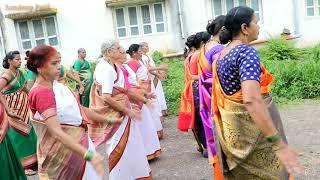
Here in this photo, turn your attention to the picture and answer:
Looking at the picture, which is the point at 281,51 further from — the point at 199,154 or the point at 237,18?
the point at 237,18

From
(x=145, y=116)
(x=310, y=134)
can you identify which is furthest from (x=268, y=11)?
(x=145, y=116)

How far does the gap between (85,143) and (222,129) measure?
1031 millimetres

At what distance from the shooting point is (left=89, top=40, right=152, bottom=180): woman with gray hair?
4.20 m

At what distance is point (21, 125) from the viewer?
5609mm

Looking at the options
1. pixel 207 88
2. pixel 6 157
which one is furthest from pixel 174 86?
pixel 6 157

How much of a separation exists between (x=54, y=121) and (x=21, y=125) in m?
3.06

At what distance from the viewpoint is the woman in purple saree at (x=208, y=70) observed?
4.20 m

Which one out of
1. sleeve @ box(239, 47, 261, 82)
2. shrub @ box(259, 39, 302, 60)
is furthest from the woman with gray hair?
shrub @ box(259, 39, 302, 60)

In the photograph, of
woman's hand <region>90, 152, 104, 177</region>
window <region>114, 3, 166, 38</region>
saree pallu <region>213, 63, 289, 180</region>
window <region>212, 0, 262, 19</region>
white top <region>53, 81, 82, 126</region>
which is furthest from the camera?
window <region>114, 3, 166, 38</region>

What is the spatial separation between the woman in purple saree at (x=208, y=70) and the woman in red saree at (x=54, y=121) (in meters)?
1.52

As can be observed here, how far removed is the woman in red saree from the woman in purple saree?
1520mm

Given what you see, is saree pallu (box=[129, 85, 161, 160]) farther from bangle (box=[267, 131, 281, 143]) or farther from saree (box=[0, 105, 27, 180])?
bangle (box=[267, 131, 281, 143])

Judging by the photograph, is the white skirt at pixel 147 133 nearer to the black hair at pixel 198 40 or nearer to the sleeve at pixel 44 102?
the black hair at pixel 198 40

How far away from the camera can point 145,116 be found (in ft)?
17.7
